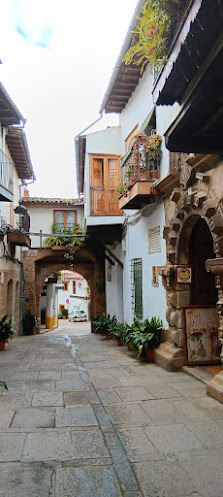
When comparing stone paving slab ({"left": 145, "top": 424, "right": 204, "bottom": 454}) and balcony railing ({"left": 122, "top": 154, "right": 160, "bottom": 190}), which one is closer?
stone paving slab ({"left": 145, "top": 424, "right": 204, "bottom": 454})

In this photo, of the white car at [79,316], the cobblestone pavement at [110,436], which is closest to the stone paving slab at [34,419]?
the cobblestone pavement at [110,436]

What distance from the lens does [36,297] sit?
16.5m

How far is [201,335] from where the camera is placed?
→ 20.3ft

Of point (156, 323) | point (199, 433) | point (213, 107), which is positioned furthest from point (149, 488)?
point (156, 323)

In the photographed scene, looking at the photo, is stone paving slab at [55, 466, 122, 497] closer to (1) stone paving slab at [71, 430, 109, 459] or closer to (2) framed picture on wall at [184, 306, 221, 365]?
(1) stone paving slab at [71, 430, 109, 459]

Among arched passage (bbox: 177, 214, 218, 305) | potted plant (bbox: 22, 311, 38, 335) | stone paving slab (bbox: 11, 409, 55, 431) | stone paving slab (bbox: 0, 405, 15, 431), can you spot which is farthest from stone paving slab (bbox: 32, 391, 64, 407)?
potted plant (bbox: 22, 311, 38, 335)

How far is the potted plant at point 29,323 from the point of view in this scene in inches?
611

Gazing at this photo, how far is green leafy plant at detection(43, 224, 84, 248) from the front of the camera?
1535cm

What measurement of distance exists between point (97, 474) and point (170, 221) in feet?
15.2

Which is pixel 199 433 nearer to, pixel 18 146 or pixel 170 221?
pixel 170 221

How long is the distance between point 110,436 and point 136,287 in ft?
19.6

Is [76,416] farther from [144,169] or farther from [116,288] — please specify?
[116,288]

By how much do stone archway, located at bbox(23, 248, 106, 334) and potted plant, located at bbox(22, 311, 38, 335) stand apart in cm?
27

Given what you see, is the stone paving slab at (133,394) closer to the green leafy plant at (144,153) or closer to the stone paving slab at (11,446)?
the stone paving slab at (11,446)
